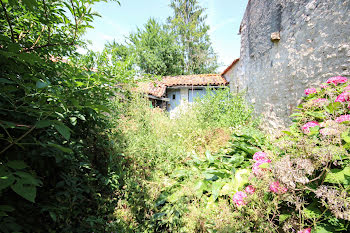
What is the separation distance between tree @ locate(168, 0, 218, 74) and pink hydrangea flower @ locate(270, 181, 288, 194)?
15240 millimetres

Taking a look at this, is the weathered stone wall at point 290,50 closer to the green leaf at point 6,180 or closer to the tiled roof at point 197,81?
the green leaf at point 6,180

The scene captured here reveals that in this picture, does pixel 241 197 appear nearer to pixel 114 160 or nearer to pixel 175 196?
pixel 175 196

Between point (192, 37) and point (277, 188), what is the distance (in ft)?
54.5

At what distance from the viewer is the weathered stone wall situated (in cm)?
230

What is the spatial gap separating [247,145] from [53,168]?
8.42ft

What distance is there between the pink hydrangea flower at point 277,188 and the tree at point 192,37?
15.2m

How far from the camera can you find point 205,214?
1.61 metres

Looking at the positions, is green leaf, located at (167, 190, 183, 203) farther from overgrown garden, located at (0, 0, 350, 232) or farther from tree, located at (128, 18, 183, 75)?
tree, located at (128, 18, 183, 75)

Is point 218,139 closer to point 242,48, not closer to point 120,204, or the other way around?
point 120,204

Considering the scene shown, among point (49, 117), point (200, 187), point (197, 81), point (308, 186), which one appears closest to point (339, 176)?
point (308, 186)

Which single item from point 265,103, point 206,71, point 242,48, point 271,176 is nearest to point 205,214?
point 271,176

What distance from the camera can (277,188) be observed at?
1200 millimetres

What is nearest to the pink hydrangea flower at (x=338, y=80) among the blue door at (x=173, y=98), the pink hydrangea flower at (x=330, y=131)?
the pink hydrangea flower at (x=330, y=131)

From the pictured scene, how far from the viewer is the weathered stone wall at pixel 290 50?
90.7 inches
